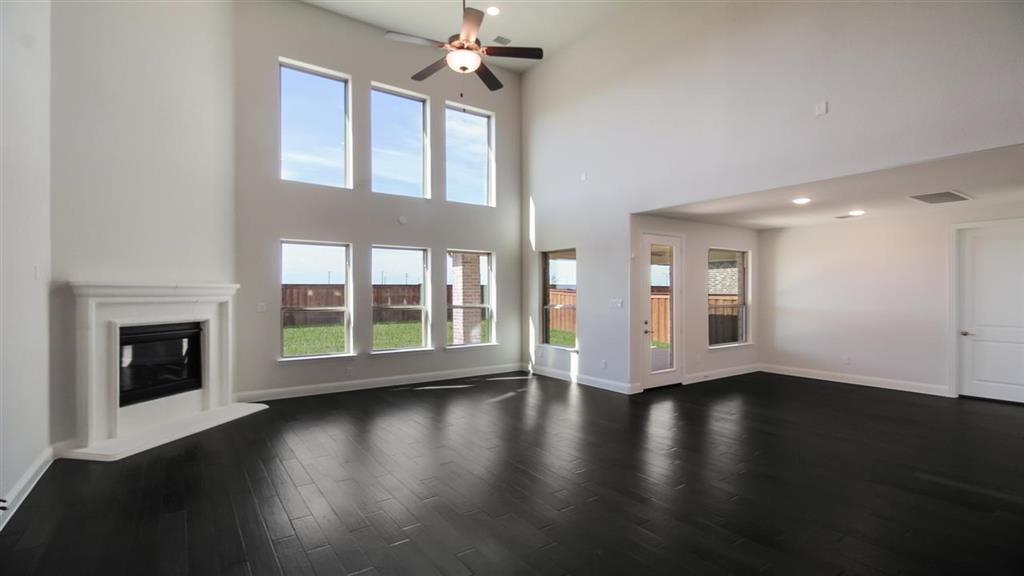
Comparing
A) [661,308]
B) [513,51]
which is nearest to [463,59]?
[513,51]

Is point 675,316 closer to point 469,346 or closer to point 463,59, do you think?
point 469,346

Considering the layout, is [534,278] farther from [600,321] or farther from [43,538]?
[43,538]

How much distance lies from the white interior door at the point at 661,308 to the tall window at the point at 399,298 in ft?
10.6

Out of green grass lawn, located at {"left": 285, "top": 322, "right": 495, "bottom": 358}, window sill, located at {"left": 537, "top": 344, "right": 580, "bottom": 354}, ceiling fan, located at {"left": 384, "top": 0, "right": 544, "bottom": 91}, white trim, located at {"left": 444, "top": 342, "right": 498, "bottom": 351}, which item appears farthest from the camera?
white trim, located at {"left": 444, "top": 342, "right": 498, "bottom": 351}

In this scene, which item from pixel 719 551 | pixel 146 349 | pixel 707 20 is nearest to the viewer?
pixel 719 551

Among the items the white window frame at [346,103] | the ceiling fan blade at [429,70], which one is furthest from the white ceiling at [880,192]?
the white window frame at [346,103]

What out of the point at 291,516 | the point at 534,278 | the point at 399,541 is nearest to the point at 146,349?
the point at 291,516

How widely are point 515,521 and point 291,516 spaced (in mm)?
1321

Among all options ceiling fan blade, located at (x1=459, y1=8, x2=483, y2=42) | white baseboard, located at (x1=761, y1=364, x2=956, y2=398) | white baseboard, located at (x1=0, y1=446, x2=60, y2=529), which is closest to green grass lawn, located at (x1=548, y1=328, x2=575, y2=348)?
white baseboard, located at (x1=761, y1=364, x2=956, y2=398)

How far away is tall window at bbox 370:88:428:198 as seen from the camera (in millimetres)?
6703

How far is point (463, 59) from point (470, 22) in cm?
30

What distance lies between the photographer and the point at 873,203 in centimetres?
545

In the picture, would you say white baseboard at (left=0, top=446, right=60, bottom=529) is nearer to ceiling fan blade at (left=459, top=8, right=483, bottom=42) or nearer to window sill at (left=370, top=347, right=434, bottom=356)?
window sill at (left=370, top=347, right=434, bottom=356)

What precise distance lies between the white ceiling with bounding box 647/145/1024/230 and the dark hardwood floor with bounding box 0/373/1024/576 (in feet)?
7.67
